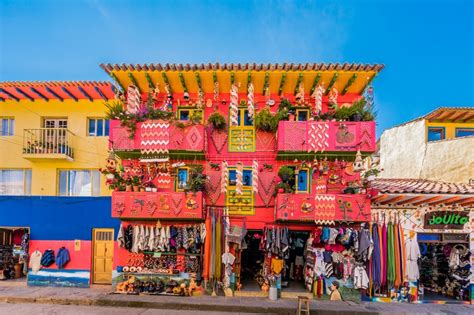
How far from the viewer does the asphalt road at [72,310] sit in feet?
30.0

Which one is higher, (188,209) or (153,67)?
(153,67)

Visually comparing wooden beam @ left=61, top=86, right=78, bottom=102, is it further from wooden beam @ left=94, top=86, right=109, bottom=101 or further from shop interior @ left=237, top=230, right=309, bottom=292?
shop interior @ left=237, top=230, right=309, bottom=292

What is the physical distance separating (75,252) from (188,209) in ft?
18.9

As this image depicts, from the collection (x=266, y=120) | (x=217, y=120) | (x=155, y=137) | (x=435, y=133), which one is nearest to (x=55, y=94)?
(x=155, y=137)

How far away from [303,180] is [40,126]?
11.7 meters

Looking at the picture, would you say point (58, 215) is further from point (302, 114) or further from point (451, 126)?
point (451, 126)

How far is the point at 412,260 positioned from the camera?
10617 millimetres

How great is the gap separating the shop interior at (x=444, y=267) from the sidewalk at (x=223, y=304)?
31.4 inches

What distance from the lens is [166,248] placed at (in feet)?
36.0

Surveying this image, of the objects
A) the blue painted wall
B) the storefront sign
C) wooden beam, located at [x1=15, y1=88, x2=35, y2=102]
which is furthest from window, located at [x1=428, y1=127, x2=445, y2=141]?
wooden beam, located at [x1=15, y1=88, x2=35, y2=102]

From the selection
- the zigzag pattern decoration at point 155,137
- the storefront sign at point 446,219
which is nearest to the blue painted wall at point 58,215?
the zigzag pattern decoration at point 155,137

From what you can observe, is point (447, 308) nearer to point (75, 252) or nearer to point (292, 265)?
point (292, 265)

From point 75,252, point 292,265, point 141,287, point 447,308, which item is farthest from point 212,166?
point 447,308

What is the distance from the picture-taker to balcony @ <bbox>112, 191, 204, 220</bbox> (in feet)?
33.9
